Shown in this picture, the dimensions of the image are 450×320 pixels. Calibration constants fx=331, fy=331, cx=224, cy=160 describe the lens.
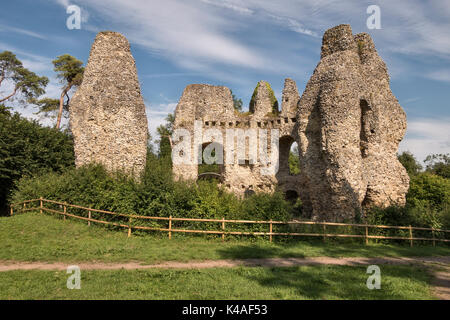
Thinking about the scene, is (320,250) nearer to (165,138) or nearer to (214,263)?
(214,263)

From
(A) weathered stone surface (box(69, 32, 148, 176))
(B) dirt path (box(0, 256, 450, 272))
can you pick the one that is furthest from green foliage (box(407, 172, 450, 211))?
(A) weathered stone surface (box(69, 32, 148, 176))

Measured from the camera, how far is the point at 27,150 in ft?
70.1

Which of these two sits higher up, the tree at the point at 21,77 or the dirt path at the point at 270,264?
the tree at the point at 21,77

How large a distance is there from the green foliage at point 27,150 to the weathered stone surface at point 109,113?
5895 millimetres

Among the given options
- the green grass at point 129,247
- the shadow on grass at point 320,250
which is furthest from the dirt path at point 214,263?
the shadow on grass at point 320,250

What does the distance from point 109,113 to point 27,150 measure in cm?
926

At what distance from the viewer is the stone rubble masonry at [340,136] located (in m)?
17.6

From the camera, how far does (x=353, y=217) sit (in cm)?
1681

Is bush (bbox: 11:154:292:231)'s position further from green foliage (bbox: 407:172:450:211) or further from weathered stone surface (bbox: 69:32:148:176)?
green foliage (bbox: 407:172:450:211)

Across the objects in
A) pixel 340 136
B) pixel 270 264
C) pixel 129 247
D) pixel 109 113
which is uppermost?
pixel 109 113

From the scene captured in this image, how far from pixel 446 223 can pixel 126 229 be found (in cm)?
1565

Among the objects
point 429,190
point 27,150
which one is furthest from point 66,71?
point 429,190

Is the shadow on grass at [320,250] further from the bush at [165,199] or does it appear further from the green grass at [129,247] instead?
the bush at [165,199]
